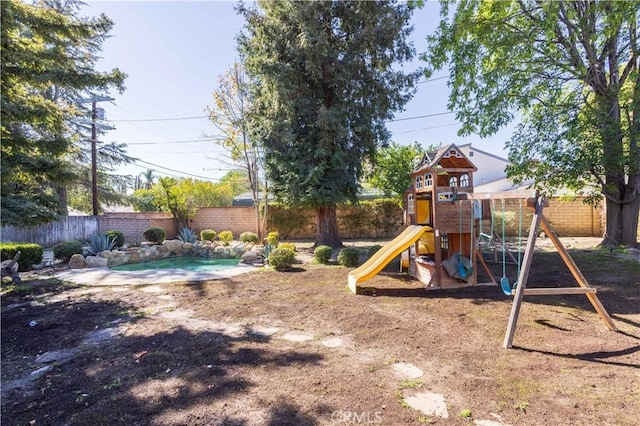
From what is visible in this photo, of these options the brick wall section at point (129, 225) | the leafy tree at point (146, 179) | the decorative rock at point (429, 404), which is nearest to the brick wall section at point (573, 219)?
the decorative rock at point (429, 404)

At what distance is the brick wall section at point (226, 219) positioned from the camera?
1647cm

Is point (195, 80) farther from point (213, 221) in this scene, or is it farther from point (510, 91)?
point (510, 91)

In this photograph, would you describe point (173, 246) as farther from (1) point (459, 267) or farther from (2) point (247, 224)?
(1) point (459, 267)

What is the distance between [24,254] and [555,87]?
1516 cm

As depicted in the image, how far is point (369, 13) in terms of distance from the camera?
33.5ft

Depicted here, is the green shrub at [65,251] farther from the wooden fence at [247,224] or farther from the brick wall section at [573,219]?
the brick wall section at [573,219]

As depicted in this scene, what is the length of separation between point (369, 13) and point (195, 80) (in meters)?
9.20

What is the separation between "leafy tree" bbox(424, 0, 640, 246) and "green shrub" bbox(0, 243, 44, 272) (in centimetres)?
1254

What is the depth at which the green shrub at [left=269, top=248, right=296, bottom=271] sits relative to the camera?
8.00 metres

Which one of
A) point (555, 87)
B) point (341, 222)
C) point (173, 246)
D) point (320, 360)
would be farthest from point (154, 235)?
point (555, 87)

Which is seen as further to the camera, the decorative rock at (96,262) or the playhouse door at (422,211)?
the decorative rock at (96,262)

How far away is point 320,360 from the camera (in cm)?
300

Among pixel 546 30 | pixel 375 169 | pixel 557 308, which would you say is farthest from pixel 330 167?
pixel 557 308

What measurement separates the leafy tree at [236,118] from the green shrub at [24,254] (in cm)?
745
